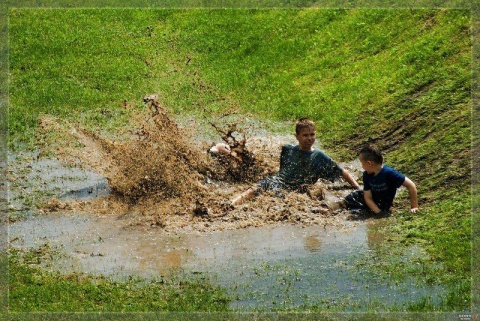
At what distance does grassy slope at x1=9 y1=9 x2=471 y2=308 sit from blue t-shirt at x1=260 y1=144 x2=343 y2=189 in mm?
1166

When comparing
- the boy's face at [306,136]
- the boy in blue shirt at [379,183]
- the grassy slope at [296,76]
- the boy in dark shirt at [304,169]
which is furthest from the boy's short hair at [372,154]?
the boy's face at [306,136]

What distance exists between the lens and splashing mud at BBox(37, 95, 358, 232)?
13.2 metres

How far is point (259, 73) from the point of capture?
21.0 m

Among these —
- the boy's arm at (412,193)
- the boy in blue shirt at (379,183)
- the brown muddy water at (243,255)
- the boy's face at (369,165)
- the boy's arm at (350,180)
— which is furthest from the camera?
the boy's arm at (350,180)

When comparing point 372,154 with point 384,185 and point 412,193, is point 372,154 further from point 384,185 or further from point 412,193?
point 412,193

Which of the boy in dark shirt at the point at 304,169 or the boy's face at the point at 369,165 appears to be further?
the boy in dark shirt at the point at 304,169

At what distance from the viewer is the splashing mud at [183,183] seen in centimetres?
1316

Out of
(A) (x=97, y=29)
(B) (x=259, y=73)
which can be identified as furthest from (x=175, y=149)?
(A) (x=97, y=29)

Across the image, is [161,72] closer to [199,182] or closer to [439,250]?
[199,182]

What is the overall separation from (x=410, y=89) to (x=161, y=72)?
21.7 feet

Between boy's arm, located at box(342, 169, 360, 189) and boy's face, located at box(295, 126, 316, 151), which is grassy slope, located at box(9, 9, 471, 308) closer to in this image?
boy's arm, located at box(342, 169, 360, 189)

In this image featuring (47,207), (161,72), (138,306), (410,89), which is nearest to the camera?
(138,306)

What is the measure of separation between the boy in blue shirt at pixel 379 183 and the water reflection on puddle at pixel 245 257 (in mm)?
A: 523

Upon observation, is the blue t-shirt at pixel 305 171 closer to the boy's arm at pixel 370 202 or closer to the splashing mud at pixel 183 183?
the splashing mud at pixel 183 183
